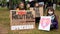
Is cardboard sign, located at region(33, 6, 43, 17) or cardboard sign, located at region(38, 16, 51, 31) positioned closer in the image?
cardboard sign, located at region(38, 16, 51, 31)

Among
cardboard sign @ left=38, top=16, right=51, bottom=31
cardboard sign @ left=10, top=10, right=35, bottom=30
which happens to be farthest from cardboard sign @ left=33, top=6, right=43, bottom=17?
cardboard sign @ left=38, top=16, right=51, bottom=31

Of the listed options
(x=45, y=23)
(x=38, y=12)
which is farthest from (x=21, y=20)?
(x=38, y=12)

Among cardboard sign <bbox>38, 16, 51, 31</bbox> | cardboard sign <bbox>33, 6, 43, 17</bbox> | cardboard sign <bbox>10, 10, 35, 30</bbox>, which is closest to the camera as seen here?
cardboard sign <bbox>38, 16, 51, 31</bbox>

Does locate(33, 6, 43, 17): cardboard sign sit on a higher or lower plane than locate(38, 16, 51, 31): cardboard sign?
higher

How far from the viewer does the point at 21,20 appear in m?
8.70

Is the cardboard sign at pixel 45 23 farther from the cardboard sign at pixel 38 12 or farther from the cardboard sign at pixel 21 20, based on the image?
the cardboard sign at pixel 38 12

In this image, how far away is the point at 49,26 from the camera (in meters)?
8.28

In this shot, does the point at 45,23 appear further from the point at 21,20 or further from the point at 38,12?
the point at 38,12

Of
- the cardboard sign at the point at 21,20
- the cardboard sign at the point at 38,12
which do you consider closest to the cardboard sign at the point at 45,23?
the cardboard sign at the point at 21,20

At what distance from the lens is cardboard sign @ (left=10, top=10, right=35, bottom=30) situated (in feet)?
28.1

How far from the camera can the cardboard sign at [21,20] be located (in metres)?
8.56

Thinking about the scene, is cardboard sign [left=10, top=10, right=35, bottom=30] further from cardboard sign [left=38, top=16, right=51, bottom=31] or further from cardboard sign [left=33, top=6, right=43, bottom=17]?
cardboard sign [left=33, top=6, right=43, bottom=17]

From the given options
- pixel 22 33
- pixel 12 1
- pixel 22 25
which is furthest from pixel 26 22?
pixel 12 1

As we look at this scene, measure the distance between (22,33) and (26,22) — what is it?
800 mm
